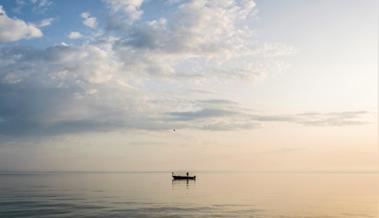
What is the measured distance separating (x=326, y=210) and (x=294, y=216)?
42.0 feet

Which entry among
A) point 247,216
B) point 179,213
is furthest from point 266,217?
point 179,213


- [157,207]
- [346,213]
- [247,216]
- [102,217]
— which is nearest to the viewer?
[102,217]

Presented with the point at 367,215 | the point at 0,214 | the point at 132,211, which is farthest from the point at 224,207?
the point at 0,214

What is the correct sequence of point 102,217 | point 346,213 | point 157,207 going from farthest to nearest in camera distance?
point 157,207
point 346,213
point 102,217

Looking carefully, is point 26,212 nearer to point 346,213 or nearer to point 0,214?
point 0,214

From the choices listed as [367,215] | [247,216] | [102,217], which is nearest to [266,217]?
[247,216]

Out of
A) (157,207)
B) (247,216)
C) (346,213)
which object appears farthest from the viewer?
(157,207)

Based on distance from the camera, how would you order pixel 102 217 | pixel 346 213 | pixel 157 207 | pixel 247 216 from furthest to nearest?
pixel 157 207 → pixel 346 213 → pixel 247 216 → pixel 102 217

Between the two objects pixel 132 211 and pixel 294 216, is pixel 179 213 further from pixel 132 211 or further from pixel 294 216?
pixel 294 216

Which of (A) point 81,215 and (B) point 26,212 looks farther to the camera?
(B) point 26,212

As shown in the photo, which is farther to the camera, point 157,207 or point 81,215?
point 157,207

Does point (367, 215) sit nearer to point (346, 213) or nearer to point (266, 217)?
point (346, 213)

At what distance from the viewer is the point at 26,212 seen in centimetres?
6944

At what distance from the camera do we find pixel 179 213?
230ft
